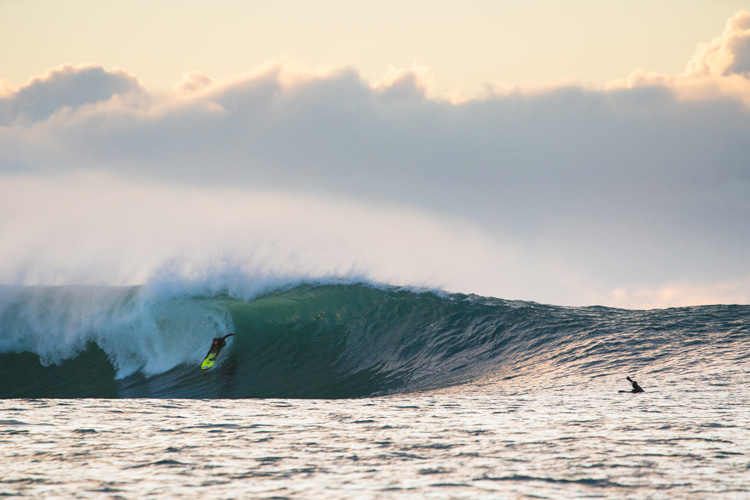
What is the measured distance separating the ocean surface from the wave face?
0.06m

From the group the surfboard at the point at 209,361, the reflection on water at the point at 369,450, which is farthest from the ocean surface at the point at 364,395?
the surfboard at the point at 209,361

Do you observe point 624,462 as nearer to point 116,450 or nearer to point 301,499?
point 301,499

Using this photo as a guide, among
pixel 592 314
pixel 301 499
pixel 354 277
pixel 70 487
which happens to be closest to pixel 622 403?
pixel 301 499

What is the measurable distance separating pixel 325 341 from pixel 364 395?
4133 millimetres

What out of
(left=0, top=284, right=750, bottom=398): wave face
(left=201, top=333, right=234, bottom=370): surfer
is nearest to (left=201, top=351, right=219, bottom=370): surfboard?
(left=201, top=333, right=234, bottom=370): surfer

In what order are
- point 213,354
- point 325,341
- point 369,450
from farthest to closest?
point 325,341, point 213,354, point 369,450

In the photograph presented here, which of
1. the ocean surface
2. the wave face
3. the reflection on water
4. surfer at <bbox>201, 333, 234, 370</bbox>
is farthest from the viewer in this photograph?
surfer at <bbox>201, 333, 234, 370</bbox>

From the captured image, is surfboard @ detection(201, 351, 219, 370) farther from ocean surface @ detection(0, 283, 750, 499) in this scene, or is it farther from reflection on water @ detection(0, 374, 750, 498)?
reflection on water @ detection(0, 374, 750, 498)

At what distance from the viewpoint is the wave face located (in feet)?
34.4

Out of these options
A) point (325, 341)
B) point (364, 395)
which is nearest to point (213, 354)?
point (325, 341)

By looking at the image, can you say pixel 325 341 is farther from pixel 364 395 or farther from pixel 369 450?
pixel 369 450

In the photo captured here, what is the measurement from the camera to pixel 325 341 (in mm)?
13961

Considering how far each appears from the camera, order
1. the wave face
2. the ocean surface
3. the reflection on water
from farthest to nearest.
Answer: the wave face
the ocean surface
the reflection on water

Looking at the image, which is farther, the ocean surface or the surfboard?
the surfboard
